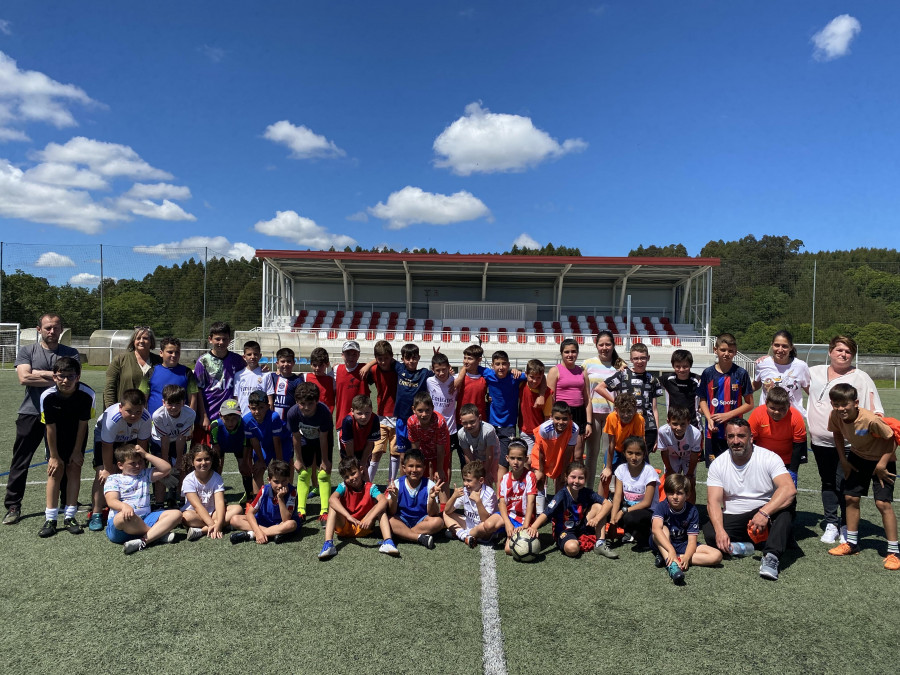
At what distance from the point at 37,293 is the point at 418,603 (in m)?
36.8

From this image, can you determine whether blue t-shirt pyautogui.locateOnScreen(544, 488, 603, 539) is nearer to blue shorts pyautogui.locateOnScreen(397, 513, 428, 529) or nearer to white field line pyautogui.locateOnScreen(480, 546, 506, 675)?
white field line pyautogui.locateOnScreen(480, 546, 506, 675)

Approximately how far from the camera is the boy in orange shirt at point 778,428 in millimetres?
4723

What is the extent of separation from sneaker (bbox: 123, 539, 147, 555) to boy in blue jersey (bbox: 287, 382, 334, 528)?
1.25 m

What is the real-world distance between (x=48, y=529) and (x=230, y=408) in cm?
171

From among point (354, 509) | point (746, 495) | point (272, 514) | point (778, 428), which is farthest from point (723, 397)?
point (272, 514)

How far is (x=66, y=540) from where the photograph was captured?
4.54 m

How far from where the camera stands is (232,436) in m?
5.40

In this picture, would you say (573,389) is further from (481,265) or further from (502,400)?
(481,265)

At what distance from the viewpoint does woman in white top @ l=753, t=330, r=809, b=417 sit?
17.1 ft

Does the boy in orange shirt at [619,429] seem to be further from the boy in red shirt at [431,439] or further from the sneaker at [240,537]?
the sneaker at [240,537]

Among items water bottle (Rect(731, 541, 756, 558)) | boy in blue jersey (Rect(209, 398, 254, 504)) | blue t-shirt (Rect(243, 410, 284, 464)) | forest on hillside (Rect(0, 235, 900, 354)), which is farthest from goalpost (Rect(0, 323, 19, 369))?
water bottle (Rect(731, 541, 756, 558))

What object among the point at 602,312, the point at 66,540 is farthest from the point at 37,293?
the point at 66,540

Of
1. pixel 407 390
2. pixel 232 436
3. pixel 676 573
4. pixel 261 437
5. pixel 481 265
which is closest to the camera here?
pixel 676 573

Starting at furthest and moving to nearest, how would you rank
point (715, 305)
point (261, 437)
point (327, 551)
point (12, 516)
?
point (715, 305)
point (261, 437)
point (12, 516)
point (327, 551)
